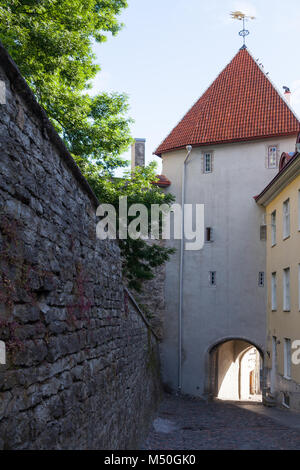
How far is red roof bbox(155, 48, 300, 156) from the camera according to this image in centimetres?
2161

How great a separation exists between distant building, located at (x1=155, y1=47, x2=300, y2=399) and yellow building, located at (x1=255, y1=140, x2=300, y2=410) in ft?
2.63

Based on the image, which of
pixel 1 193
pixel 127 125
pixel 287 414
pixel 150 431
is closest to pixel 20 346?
pixel 1 193

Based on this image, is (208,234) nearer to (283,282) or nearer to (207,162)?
(207,162)

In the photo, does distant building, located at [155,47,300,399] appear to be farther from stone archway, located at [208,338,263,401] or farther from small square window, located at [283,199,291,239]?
small square window, located at [283,199,291,239]

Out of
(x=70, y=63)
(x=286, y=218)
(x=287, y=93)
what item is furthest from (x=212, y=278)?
(x=70, y=63)

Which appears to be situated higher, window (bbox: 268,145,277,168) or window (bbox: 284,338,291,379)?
window (bbox: 268,145,277,168)

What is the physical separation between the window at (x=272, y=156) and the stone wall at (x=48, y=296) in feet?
50.5

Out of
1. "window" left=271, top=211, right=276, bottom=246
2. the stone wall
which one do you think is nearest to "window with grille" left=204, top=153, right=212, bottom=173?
"window" left=271, top=211, right=276, bottom=246

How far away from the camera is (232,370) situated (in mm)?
26828

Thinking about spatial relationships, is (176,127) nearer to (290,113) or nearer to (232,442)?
(290,113)

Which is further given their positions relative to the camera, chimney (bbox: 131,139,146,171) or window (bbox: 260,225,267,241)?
chimney (bbox: 131,139,146,171)

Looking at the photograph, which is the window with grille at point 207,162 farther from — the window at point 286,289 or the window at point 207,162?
the window at point 286,289

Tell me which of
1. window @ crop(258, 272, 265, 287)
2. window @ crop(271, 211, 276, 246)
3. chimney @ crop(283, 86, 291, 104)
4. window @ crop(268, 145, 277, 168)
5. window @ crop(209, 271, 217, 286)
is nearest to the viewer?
window @ crop(271, 211, 276, 246)
